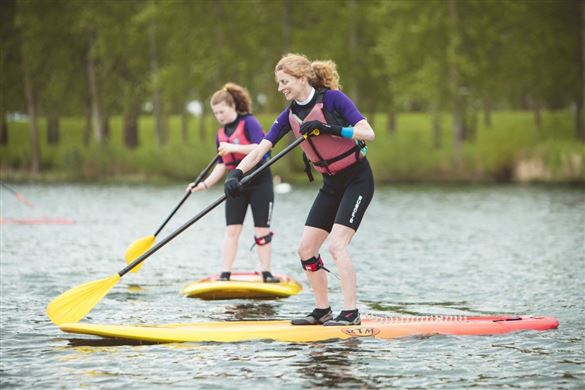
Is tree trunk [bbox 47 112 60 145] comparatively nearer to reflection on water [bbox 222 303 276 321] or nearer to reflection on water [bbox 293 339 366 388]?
reflection on water [bbox 222 303 276 321]

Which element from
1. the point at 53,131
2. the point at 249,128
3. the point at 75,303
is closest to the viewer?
the point at 75,303

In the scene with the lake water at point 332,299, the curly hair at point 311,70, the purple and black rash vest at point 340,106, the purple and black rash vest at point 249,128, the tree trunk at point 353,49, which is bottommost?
the lake water at point 332,299

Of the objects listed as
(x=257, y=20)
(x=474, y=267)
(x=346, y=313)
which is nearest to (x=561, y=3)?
(x=257, y=20)

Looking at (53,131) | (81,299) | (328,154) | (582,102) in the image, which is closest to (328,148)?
(328,154)

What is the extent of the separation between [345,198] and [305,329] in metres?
1.14

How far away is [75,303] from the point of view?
9.23 meters

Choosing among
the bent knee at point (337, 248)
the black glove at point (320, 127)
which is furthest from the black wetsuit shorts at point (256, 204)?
the black glove at point (320, 127)

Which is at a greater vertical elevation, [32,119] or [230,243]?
[32,119]

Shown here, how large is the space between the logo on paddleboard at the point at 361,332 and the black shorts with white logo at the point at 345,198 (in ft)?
2.77

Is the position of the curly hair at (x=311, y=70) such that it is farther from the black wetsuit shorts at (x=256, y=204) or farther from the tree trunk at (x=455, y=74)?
the tree trunk at (x=455, y=74)

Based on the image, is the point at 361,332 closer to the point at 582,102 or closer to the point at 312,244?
the point at 312,244

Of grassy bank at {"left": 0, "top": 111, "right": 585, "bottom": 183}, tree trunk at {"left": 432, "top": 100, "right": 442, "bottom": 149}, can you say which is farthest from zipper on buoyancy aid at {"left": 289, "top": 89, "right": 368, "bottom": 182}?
tree trunk at {"left": 432, "top": 100, "right": 442, "bottom": 149}

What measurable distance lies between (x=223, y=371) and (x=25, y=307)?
370 cm

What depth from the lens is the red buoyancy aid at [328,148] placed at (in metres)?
8.77
